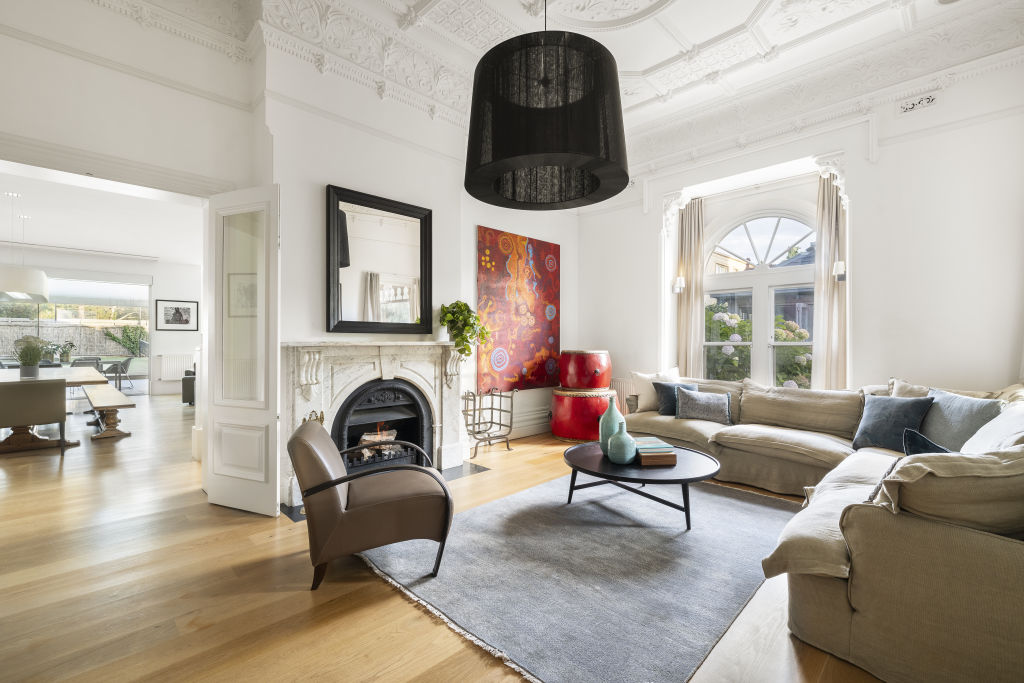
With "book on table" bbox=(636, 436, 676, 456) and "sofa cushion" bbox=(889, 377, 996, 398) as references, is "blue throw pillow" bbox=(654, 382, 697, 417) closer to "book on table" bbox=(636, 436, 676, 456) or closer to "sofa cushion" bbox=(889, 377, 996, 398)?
"book on table" bbox=(636, 436, 676, 456)

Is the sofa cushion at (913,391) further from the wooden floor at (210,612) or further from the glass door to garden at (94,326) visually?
the glass door to garden at (94,326)

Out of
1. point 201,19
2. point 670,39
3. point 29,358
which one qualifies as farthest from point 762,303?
point 29,358

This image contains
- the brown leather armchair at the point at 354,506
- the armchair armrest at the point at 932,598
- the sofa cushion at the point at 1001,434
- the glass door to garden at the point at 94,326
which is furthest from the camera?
the glass door to garden at the point at 94,326

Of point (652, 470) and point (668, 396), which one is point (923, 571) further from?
point (668, 396)

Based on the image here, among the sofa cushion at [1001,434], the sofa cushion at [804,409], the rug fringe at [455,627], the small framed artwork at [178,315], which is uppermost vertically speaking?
the small framed artwork at [178,315]

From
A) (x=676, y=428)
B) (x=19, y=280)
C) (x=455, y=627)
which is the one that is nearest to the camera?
(x=455, y=627)

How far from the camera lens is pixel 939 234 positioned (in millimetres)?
3781

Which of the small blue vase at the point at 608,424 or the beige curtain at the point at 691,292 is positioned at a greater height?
the beige curtain at the point at 691,292

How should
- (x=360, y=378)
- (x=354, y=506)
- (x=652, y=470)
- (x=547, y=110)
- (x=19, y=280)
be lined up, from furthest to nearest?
(x=19, y=280) → (x=360, y=378) → (x=652, y=470) → (x=354, y=506) → (x=547, y=110)

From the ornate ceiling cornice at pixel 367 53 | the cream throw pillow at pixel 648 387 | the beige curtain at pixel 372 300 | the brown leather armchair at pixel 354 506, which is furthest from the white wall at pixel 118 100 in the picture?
the cream throw pillow at pixel 648 387

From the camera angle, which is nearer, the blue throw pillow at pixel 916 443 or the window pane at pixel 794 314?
the blue throw pillow at pixel 916 443

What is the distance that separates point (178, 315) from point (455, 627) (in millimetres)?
10794

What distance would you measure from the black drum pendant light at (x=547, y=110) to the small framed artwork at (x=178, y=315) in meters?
10.6

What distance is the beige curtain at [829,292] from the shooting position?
14.7 feet
